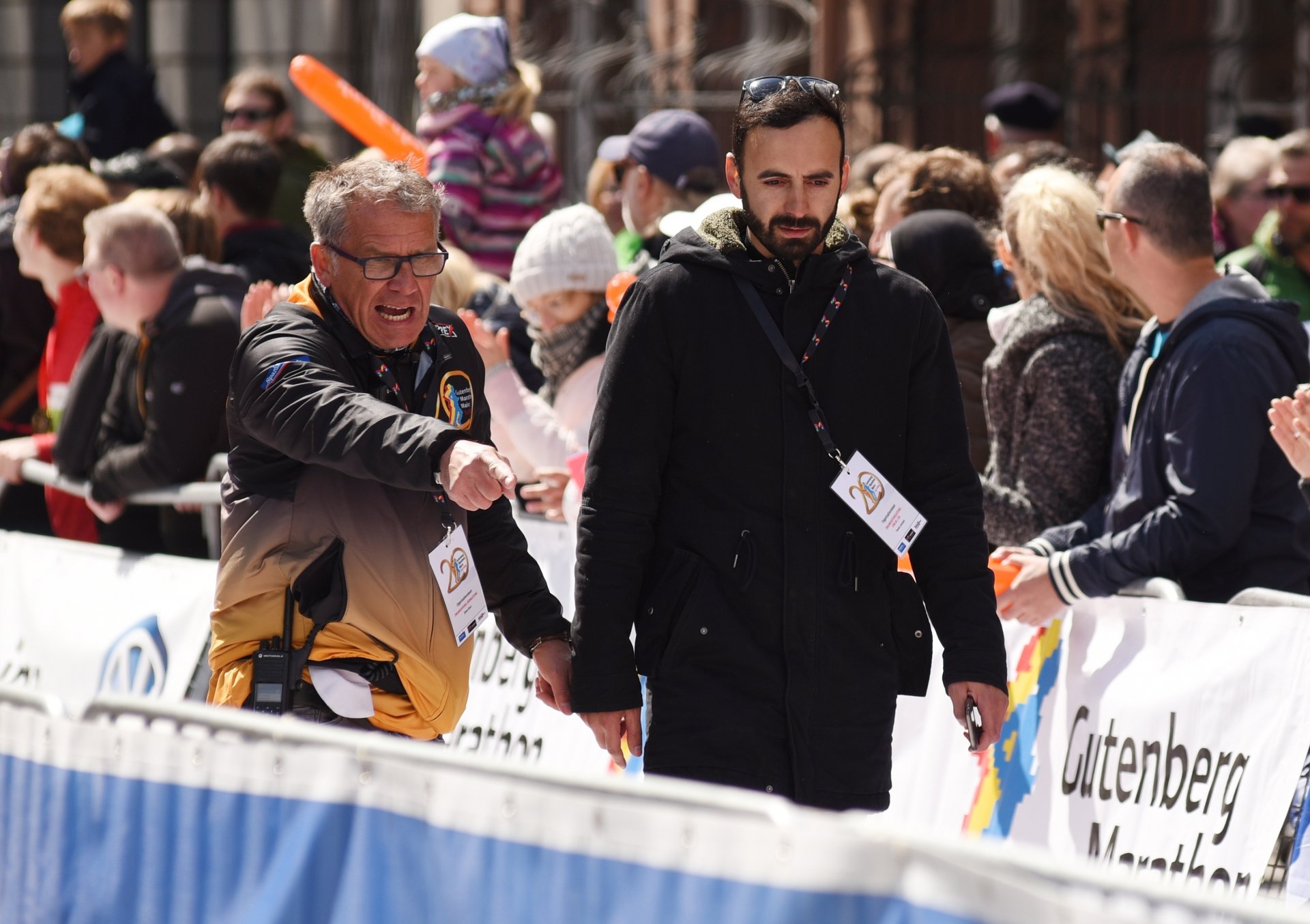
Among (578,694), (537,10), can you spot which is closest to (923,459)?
(578,694)

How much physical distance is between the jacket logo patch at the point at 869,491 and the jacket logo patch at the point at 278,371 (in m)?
1.07

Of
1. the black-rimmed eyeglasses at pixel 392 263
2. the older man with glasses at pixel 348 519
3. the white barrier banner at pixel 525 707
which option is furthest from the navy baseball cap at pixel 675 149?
the black-rimmed eyeglasses at pixel 392 263

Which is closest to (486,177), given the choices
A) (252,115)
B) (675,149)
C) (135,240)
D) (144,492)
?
(675,149)

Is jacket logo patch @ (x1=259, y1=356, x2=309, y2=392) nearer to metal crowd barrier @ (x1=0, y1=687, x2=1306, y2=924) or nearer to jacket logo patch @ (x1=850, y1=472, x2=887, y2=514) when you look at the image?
metal crowd barrier @ (x1=0, y1=687, x2=1306, y2=924)

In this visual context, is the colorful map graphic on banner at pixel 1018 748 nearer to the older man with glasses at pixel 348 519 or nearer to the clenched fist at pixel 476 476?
the older man with glasses at pixel 348 519

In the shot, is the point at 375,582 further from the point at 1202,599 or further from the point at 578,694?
the point at 1202,599

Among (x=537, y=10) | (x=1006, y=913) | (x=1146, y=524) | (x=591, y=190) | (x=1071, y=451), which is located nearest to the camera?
(x=1006, y=913)

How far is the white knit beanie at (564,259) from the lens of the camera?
19.4 ft

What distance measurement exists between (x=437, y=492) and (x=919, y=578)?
98 centimetres

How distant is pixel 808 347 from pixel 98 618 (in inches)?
156

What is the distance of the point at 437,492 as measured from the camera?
3.45 m

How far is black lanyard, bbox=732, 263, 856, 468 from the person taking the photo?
338 cm

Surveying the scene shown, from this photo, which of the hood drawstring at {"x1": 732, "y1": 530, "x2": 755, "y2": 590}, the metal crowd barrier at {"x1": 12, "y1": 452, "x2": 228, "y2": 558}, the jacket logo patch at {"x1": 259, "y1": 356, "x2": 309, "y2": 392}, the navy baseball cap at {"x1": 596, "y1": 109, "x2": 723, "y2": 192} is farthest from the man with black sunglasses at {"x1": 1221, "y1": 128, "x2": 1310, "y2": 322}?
the jacket logo patch at {"x1": 259, "y1": 356, "x2": 309, "y2": 392}

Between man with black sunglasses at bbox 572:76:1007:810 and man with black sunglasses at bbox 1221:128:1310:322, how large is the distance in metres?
4.15
